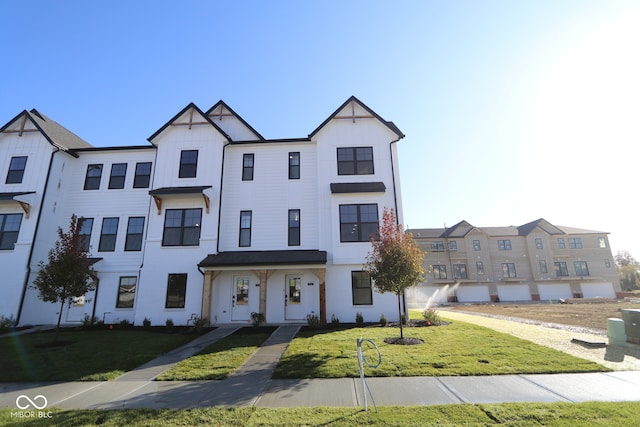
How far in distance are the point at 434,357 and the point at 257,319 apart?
30.2ft

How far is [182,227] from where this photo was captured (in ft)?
57.2

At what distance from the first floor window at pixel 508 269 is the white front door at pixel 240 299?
150 ft

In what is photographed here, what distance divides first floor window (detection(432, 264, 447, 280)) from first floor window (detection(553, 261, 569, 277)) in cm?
1703

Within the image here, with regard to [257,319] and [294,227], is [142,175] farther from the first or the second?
[257,319]

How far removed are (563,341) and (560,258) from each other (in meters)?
48.3

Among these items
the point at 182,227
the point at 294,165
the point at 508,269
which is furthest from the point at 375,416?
the point at 508,269

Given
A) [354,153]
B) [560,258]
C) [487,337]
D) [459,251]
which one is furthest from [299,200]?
[560,258]

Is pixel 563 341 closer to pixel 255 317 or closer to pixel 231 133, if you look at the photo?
pixel 255 317

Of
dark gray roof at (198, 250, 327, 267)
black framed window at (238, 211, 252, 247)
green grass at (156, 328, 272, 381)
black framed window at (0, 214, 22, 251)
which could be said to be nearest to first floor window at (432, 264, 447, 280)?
dark gray roof at (198, 250, 327, 267)

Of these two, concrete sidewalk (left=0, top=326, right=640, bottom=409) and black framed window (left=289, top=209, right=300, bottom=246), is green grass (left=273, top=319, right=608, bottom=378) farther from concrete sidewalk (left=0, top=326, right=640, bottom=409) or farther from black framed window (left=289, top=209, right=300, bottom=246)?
black framed window (left=289, top=209, right=300, bottom=246)

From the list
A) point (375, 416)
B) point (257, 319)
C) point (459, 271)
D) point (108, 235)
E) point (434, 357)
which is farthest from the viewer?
point (459, 271)

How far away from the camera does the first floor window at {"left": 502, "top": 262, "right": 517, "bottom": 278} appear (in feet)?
156

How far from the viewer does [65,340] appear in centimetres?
1249

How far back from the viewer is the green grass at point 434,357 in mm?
7279
